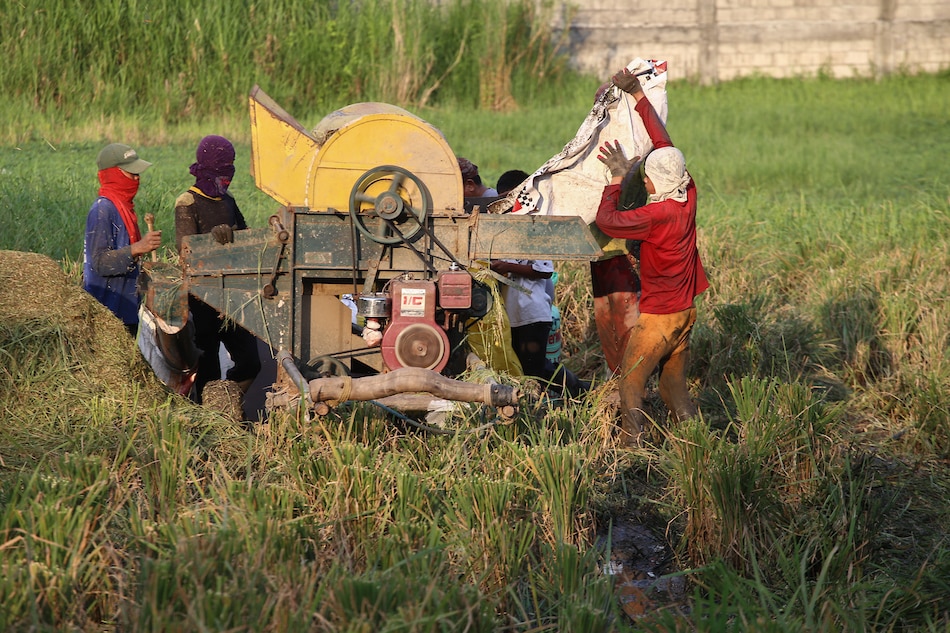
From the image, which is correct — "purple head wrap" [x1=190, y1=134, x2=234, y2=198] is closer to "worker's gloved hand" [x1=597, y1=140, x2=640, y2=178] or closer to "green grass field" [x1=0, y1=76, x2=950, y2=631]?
"green grass field" [x1=0, y1=76, x2=950, y2=631]

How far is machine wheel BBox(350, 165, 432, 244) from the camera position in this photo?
5.03 metres

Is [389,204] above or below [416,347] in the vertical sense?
above

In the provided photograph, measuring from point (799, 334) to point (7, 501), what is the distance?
500 cm

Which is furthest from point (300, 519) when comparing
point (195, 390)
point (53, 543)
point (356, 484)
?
point (195, 390)

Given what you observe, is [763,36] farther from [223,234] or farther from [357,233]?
[223,234]

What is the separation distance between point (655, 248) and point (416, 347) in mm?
1479

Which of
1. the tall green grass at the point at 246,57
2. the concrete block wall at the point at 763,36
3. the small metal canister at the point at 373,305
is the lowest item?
the small metal canister at the point at 373,305

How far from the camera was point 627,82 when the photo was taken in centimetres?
559

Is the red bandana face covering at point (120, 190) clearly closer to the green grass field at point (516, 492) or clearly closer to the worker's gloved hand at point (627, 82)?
the green grass field at point (516, 492)

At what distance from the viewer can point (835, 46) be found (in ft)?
57.1

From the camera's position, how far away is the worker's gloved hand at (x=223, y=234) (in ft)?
17.4

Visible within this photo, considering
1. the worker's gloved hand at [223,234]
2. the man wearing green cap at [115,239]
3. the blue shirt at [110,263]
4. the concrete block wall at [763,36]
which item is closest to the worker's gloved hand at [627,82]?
the worker's gloved hand at [223,234]

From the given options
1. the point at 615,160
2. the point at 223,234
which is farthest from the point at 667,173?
the point at 223,234

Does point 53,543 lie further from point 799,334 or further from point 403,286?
point 799,334
